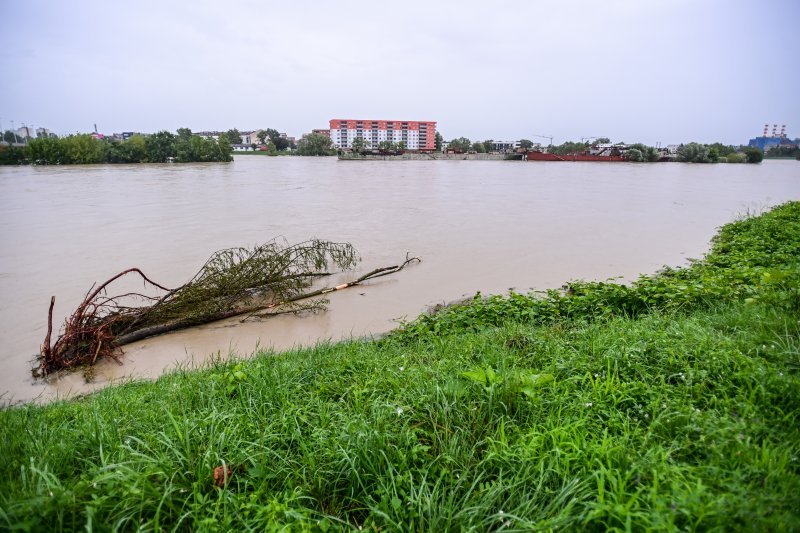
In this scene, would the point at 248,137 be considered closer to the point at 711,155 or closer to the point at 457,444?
the point at 711,155

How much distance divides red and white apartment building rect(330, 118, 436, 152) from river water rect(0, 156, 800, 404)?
141 meters

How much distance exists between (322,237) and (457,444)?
12.8 metres

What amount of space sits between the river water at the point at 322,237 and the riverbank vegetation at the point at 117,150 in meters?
38.5

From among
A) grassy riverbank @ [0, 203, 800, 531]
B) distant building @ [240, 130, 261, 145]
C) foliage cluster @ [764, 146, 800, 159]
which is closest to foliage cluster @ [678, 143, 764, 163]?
foliage cluster @ [764, 146, 800, 159]

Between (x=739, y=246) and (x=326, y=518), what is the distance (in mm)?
12221

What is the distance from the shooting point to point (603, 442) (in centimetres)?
228

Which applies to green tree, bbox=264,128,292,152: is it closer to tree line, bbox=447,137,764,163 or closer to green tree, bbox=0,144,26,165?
green tree, bbox=0,144,26,165

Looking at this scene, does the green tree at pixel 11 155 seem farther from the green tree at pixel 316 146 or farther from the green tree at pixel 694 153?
the green tree at pixel 694 153

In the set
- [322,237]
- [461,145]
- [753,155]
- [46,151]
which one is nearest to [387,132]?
[461,145]

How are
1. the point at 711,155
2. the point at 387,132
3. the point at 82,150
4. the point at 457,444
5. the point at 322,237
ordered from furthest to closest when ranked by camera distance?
the point at 387,132, the point at 711,155, the point at 82,150, the point at 322,237, the point at 457,444

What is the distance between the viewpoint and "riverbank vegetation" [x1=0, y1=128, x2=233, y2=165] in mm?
56500

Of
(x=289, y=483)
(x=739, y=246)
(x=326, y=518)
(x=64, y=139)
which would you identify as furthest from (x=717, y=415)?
(x=64, y=139)

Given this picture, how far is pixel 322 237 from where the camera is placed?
1477 cm

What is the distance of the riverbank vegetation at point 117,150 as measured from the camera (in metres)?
56.5
